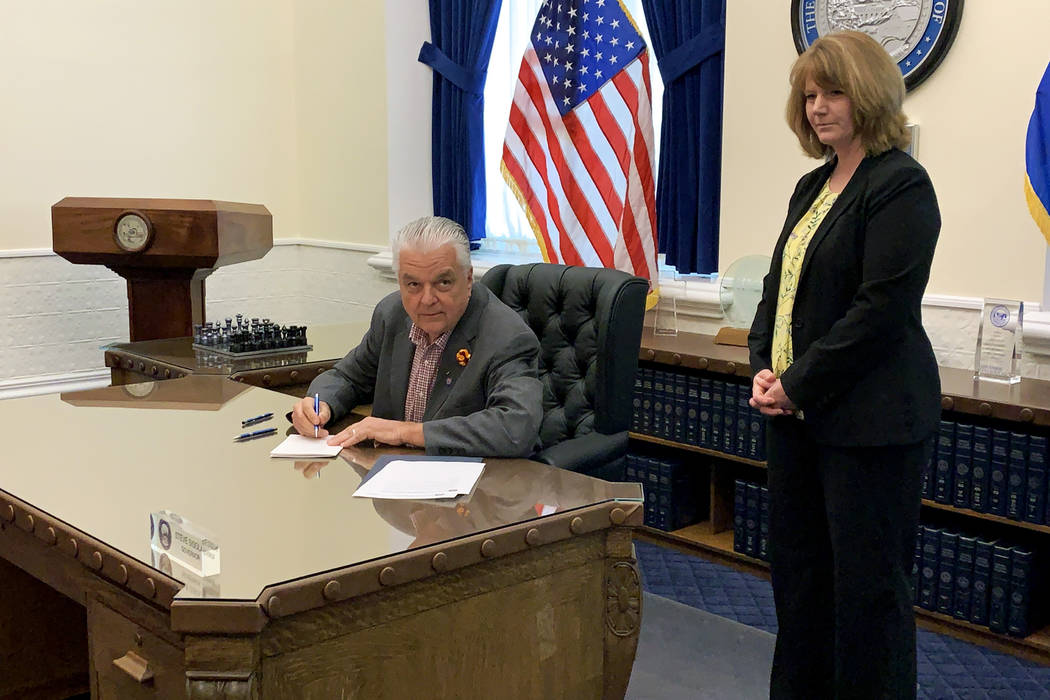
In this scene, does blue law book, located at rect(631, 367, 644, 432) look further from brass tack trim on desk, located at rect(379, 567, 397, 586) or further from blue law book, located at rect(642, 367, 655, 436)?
brass tack trim on desk, located at rect(379, 567, 397, 586)

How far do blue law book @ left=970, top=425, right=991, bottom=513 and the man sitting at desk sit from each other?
4.48 ft

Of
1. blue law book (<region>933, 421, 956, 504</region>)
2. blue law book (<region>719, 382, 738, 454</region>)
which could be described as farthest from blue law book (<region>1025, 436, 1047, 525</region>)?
blue law book (<region>719, 382, 738, 454</region>)

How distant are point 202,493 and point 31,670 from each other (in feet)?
3.38

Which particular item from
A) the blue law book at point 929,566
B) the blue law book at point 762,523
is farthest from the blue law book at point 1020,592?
the blue law book at point 762,523

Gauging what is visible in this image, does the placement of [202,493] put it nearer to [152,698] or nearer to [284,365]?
[152,698]

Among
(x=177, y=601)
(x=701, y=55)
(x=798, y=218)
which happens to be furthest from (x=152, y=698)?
(x=701, y=55)

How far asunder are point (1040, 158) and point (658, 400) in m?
1.46

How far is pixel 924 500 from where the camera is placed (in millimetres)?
3105

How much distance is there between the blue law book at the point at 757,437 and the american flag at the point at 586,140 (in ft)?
2.78

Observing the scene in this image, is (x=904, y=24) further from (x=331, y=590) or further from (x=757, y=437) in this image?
(x=331, y=590)

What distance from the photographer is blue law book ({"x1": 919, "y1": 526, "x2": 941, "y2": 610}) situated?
10.2 ft

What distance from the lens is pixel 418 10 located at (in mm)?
5406

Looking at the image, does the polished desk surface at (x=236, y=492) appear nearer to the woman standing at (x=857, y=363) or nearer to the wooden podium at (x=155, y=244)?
the woman standing at (x=857, y=363)

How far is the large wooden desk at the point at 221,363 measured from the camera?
10.6 feet
